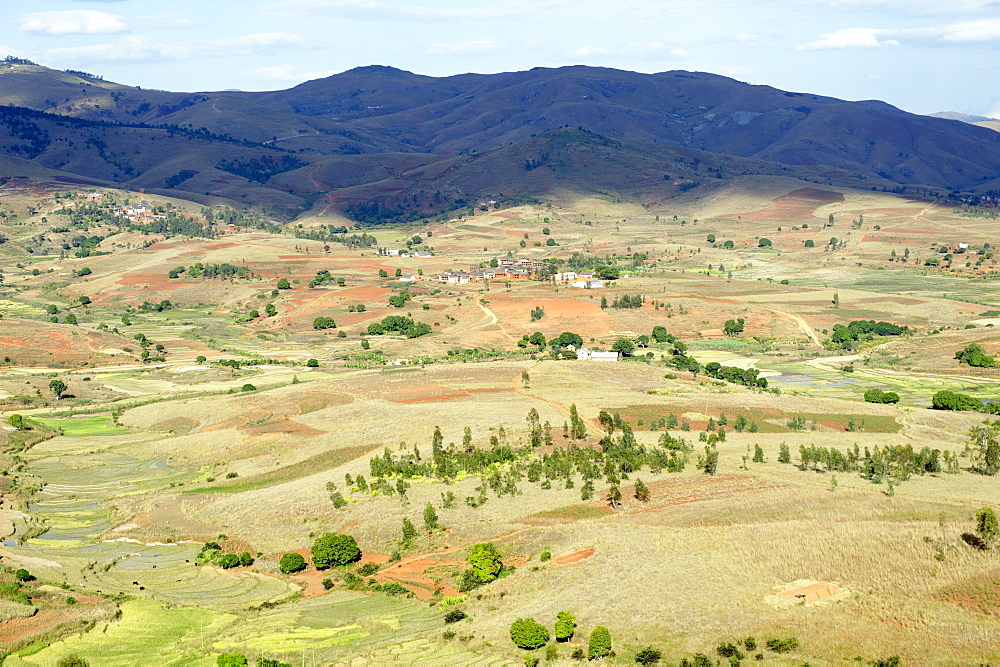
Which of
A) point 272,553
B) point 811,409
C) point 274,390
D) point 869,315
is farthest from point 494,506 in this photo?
point 869,315

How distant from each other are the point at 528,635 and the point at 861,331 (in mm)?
93300

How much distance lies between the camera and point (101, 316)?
14800 cm

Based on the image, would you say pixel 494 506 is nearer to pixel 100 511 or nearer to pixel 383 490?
pixel 383 490

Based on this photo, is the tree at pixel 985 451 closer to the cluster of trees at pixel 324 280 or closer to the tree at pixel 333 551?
the tree at pixel 333 551

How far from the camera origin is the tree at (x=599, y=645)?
128 feet

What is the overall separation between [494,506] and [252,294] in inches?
4274

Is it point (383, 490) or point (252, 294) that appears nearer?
point (383, 490)

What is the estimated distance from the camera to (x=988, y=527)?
147 ft

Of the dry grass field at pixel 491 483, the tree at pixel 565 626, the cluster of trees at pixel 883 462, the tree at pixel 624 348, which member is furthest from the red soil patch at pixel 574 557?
the tree at pixel 624 348

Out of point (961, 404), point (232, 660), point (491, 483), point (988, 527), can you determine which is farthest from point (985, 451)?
point (232, 660)

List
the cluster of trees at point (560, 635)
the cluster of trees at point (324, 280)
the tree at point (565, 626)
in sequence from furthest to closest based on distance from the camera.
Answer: the cluster of trees at point (324, 280)
the tree at point (565, 626)
the cluster of trees at point (560, 635)

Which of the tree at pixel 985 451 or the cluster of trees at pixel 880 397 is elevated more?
the tree at pixel 985 451

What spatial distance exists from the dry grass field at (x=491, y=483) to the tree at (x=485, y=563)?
110 centimetres

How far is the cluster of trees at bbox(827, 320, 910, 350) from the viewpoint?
120 metres
